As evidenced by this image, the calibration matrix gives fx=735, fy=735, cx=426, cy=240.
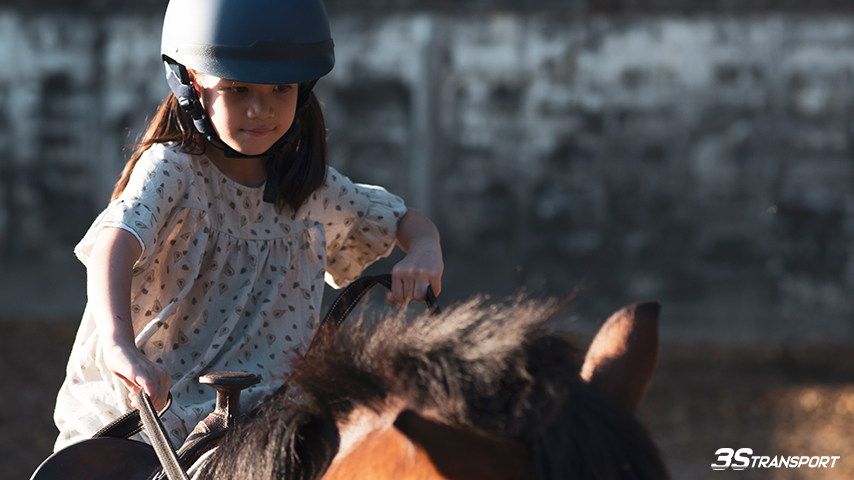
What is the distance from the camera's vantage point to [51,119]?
5.73m

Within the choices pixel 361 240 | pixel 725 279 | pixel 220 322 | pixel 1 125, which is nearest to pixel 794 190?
pixel 725 279

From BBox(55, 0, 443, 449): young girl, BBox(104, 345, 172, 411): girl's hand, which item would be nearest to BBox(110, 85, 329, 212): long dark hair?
BBox(55, 0, 443, 449): young girl

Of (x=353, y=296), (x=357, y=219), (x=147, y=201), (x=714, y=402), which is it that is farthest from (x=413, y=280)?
(x=714, y=402)

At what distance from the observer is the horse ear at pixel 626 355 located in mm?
890

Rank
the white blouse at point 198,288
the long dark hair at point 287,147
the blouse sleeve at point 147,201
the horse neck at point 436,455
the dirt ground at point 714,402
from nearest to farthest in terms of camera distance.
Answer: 1. the horse neck at point 436,455
2. the blouse sleeve at point 147,201
3. the white blouse at point 198,288
4. the long dark hair at point 287,147
5. the dirt ground at point 714,402

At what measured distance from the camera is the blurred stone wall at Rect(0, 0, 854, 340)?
5.38m

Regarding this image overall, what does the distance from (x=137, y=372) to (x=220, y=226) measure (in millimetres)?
538

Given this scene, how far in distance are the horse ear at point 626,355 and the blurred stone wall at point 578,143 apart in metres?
4.38

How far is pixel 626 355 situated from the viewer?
915 millimetres

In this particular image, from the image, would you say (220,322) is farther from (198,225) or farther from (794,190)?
(794,190)

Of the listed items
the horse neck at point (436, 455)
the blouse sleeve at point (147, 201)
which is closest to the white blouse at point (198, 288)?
the blouse sleeve at point (147, 201)

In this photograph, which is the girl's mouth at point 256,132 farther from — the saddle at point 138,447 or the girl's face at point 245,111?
the saddle at point 138,447

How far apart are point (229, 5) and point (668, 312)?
475 centimetres

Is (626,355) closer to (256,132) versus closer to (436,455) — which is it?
(436,455)
